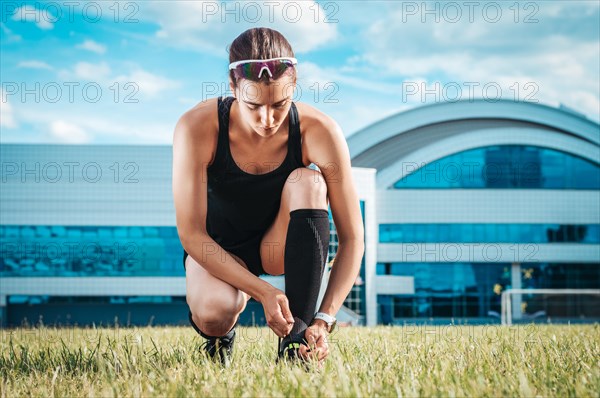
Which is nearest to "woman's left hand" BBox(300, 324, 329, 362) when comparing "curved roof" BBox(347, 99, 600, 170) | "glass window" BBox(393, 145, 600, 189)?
"glass window" BBox(393, 145, 600, 189)

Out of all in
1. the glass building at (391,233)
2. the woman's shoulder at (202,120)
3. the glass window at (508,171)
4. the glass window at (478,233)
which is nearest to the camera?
the woman's shoulder at (202,120)

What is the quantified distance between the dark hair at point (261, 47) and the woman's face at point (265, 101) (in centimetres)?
3

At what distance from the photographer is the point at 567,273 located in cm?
3481

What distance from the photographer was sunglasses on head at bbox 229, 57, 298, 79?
319 centimetres

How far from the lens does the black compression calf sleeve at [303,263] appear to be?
129 inches

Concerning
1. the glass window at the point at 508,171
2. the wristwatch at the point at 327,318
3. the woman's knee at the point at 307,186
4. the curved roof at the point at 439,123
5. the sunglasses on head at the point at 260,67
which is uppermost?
the curved roof at the point at 439,123

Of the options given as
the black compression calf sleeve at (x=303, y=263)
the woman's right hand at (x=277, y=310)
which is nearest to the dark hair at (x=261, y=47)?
the black compression calf sleeve at (x=303, y=263)

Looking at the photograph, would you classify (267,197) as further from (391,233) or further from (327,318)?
(391,233)

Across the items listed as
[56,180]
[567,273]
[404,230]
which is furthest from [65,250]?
[567,273]

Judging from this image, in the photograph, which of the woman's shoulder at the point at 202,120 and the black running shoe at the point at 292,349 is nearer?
the black running shoe at the point at 292,349

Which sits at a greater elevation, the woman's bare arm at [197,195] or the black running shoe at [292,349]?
the woman's bare arm at [197,195]

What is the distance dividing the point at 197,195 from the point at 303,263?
0.60 m

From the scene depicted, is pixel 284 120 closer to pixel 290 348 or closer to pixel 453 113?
pixel 290 348

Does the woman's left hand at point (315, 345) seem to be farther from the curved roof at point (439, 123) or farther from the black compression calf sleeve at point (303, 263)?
the curved roof at point (439, 123)
